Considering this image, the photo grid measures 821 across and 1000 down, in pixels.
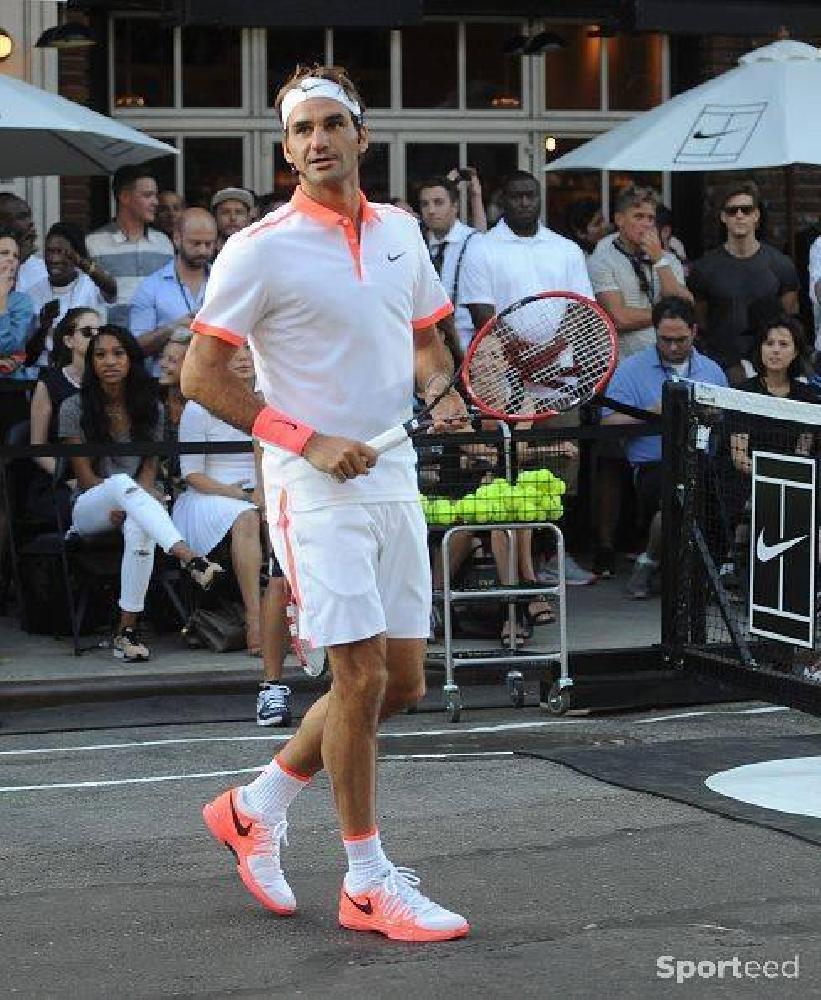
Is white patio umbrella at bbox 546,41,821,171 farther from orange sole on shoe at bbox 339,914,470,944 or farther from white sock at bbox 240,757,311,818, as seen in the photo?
orange sole on shoe at bbox 339,914,470,944

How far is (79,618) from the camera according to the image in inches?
468

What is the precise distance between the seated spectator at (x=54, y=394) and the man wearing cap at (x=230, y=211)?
1431 millimetres

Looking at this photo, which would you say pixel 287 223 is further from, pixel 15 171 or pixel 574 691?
pixel 15 171

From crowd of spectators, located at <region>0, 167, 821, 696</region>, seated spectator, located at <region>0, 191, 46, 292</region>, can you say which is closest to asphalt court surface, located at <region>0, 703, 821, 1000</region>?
crowd of spectators, located at <region>0, 167, 821, 696</region>

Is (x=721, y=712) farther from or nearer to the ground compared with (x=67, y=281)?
nearer to the ground

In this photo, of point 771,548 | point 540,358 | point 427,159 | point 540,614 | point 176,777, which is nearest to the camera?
point 540,358

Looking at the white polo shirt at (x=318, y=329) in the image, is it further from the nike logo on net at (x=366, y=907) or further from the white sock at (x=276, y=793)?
the nike logo on net at (x=366, y=907)

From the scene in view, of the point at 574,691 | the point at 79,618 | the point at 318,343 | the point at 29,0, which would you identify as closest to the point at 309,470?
the point at 318,343

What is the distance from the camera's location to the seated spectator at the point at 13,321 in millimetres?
12547

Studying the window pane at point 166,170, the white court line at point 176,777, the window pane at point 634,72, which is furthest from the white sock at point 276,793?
the window pane at point 634,72

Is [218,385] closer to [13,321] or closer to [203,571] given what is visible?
[203,571]

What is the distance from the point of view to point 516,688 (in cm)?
1038

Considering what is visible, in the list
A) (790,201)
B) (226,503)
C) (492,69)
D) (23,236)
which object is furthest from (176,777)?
(492,69)

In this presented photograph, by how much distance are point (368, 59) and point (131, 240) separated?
340cm
